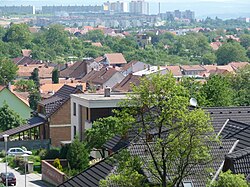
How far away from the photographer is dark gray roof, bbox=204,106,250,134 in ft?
79.1

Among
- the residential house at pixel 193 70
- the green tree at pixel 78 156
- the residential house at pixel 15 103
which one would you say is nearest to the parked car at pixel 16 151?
the green tree at pixel 78 156

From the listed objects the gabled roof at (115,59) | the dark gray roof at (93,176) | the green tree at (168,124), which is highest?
the green tree at (168,124)

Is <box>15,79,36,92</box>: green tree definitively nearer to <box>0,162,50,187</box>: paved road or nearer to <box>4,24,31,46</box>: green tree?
<box>0,162,50,187</box>: paved road

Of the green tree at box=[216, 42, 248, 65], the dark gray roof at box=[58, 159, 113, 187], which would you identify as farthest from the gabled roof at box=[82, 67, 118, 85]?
the dark gray roof at box=[58, 159, 113, 187]

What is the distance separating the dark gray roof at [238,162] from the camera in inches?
730

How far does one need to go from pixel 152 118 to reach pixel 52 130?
85.2ft

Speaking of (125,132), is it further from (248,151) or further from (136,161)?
(248,151)

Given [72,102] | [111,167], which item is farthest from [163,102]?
[72,102]

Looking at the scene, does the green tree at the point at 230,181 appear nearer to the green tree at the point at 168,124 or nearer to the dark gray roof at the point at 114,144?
the green tree at the point at 168,124

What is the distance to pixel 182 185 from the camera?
63.0 feet

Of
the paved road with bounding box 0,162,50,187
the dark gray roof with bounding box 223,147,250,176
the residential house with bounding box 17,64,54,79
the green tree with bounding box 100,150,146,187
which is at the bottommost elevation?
the residential house with bounding box 17,64,54,79

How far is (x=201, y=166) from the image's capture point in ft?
55.0

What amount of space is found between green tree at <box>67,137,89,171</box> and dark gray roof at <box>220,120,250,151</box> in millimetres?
9177

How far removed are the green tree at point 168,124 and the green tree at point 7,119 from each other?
32.8 m
